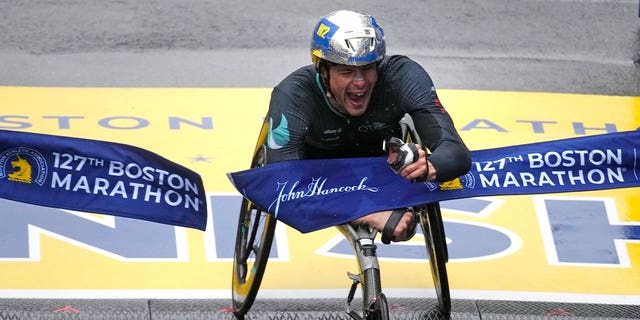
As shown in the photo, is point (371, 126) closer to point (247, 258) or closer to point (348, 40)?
point (348, 40)

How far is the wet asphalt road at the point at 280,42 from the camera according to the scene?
999 cm

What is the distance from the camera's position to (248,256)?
21.7ft

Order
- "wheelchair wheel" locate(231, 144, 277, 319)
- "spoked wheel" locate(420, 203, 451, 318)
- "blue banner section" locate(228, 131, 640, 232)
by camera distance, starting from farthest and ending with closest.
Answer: "wheelchair wheel" locate(231, 144, 277, 319)
"spoked wheel" locate(420, 203, 451, 318)
"blue banner section" locate(228, 131, 640, 232)

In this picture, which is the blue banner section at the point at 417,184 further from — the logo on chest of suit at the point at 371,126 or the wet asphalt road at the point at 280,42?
the wet asphalt road at the point at 280,42

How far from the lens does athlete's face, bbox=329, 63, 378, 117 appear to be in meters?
5.64

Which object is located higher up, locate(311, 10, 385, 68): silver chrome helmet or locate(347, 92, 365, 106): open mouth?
locate(311, 10, 385, 68): silver chrome helmet

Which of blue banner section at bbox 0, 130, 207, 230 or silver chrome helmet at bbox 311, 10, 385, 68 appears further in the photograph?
blue banner section at bbox 0, 130, 207, 230

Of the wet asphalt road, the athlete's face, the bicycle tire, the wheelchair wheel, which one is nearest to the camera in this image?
the bicycle tire

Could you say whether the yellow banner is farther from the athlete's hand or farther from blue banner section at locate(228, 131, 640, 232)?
the athlete's hand

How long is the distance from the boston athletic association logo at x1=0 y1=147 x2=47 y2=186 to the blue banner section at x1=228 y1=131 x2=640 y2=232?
98 cm

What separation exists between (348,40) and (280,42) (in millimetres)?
5232

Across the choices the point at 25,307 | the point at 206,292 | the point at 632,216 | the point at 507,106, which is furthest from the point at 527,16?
the point at 25,307

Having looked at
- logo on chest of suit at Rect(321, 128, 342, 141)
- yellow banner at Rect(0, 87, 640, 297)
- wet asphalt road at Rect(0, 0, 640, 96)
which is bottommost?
yellow banner at Rect(0, 87, 640, 297)

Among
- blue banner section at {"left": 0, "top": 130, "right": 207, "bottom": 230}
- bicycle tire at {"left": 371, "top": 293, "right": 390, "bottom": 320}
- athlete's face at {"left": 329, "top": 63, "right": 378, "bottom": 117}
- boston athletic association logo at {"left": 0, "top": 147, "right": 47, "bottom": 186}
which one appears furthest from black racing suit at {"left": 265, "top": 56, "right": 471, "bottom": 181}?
boston athletic association logo at {"left": 0, "top": 147, "right": 47, "bottom": 186}
